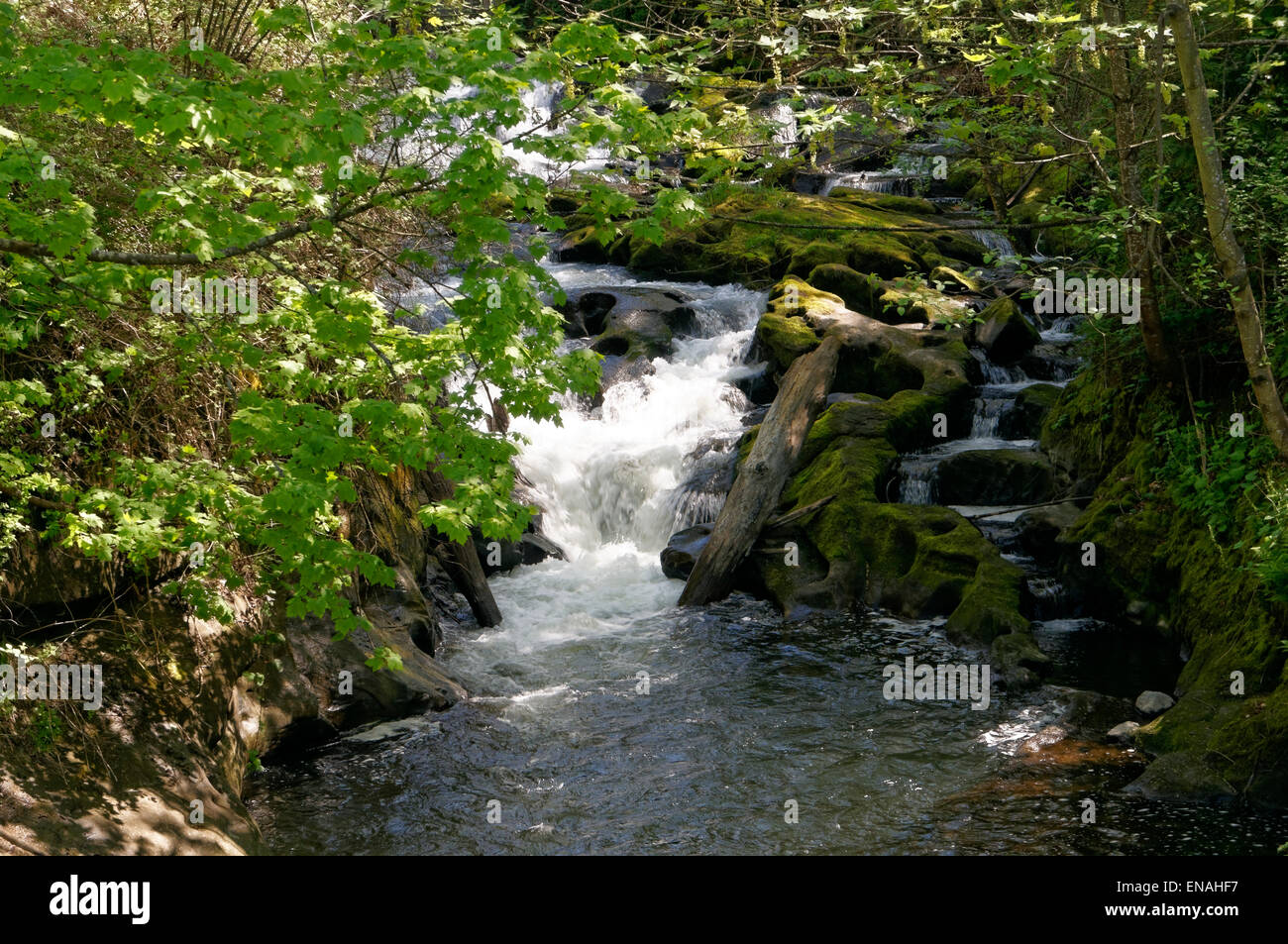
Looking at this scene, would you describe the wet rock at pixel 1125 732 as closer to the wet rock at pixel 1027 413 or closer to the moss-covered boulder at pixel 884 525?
the moss-covered boulder at pixel 884 525

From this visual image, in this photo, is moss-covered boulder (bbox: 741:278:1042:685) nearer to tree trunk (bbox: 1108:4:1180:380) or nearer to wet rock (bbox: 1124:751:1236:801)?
wet rock (bbox: 1124:751:1236:801)

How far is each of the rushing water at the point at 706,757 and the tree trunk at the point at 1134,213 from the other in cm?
287

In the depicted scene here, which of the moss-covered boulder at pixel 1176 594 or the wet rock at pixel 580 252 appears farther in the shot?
the wet rock at pixel 580 252

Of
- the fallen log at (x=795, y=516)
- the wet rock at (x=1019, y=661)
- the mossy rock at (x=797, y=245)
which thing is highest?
the mossy rock at (x=797, y=245)

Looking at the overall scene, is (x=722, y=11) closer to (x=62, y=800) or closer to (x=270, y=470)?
(x=270, y=470)

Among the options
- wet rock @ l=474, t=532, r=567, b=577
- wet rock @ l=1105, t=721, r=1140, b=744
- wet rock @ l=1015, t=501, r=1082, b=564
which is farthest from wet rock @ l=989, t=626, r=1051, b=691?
wet rock @ l=474, t=532, r=567, b=577

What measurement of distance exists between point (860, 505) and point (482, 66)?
321 inches

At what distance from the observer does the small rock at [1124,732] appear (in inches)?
314

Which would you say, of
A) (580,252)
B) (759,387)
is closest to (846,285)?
(759,387)

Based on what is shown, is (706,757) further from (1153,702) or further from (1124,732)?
(1153,702)

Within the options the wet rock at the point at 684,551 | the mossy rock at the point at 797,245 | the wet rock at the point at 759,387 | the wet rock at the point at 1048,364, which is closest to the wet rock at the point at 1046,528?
the wet rock at the point at 684,551

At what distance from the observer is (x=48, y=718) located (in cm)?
574
